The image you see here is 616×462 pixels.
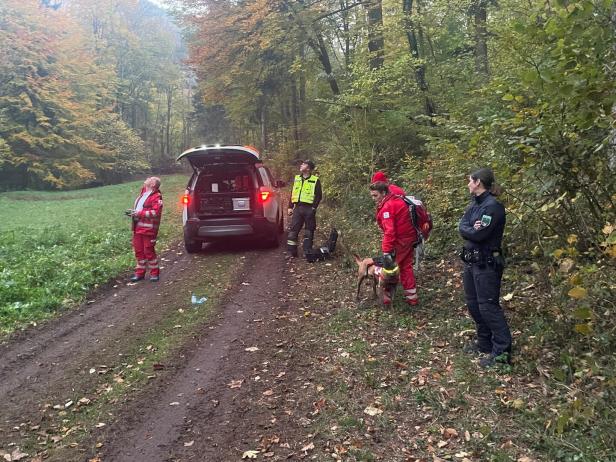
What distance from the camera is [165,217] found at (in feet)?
57.5

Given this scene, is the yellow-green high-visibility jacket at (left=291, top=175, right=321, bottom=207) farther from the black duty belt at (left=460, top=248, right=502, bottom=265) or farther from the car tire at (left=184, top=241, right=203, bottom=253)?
the black duty belt at (left=460, top=248, right=502, bottom=265)

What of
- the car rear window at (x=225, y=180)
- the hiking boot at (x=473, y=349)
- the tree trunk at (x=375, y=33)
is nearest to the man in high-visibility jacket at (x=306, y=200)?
the car rear window at (x=225, y=180)

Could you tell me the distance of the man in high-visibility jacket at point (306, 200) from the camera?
→ 9539 millimetres

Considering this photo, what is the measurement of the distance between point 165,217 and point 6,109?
76.3 feet

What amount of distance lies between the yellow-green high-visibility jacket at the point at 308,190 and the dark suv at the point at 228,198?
1046 millimetres

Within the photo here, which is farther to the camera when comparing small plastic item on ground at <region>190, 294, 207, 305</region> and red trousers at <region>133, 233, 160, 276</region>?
red trousers at <region>133, 233, 160, 276</region>

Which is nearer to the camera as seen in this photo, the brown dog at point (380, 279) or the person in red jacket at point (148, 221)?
the brown dog at point (380, 279)

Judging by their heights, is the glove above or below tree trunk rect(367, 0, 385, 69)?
below

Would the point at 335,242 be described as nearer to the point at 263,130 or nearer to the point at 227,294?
the point at 227,294

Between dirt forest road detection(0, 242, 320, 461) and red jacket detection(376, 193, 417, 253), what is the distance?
182cm

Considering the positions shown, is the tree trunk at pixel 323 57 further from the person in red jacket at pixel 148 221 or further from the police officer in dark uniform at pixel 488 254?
the police officer in dark uniform at pixel 488 254

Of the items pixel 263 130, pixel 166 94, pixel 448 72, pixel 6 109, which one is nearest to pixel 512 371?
pixel 448 72

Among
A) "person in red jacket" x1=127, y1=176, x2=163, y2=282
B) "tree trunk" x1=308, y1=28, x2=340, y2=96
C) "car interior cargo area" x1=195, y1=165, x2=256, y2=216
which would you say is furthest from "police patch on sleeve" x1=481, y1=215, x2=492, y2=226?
"tree trunk" x1=308, y1=28, x2=340, y2=96

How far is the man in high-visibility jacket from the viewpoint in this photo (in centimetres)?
954
